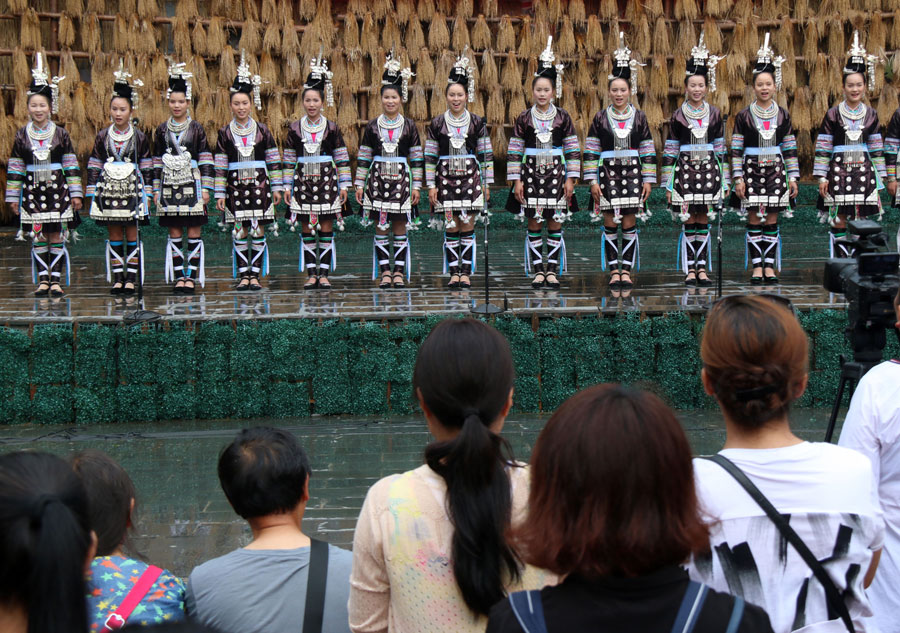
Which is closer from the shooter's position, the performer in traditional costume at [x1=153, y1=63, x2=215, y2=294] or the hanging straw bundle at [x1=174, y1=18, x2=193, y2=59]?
the performer in traditional costume at [x1=153, y1=63, x2=215, y2=294]

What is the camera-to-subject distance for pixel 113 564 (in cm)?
187

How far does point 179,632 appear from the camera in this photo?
1211 millimetres

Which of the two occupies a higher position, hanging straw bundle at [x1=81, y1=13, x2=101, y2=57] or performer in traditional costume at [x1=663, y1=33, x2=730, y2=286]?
hanging straw bundle at [x1=81, y1=13, x2=101, y2=57]

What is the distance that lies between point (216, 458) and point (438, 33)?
705 cm

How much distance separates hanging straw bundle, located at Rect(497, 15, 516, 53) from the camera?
10.9 meters

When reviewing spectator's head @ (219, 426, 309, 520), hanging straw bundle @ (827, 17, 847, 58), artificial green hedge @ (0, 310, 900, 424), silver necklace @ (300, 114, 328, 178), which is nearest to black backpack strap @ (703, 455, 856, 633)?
spectator's head @ (219, 426, 309, 520)

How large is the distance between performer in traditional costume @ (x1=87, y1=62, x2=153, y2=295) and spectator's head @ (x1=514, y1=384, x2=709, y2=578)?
19.4 ft

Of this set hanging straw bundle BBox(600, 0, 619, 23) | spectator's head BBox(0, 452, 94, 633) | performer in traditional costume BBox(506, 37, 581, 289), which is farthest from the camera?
hanging straw bundle BBox(600, 0, 619, 23)

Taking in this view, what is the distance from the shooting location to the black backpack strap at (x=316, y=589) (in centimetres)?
193

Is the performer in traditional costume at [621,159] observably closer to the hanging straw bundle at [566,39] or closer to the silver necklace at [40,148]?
the silver necklace at [40,148]

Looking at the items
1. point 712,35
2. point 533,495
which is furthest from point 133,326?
point 712,35

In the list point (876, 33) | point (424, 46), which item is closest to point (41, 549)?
point (424, 46)

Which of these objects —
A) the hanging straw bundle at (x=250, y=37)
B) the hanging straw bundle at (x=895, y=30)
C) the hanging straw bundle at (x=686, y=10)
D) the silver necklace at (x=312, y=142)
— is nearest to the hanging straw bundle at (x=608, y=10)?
the hanging straw bundle at (x=686, y=10)

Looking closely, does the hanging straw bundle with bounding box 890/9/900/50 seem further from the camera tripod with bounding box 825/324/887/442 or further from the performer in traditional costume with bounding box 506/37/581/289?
the camera tripod with bounding box 825/324/887/442
